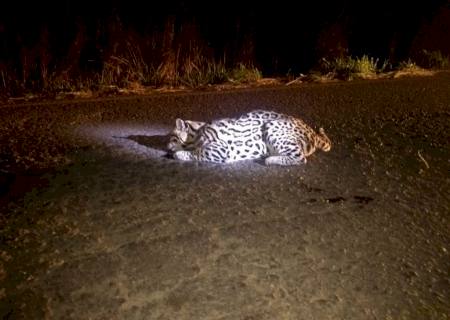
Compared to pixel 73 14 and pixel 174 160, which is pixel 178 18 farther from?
pixel 174 160

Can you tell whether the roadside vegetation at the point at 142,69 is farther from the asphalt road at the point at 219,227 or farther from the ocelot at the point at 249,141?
the ocelot at the point at 249,141

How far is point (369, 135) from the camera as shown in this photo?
8516mm

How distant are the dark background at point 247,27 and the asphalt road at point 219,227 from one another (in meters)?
3.99

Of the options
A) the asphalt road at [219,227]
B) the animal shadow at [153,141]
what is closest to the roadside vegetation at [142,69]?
the asphalt road at [219,227]

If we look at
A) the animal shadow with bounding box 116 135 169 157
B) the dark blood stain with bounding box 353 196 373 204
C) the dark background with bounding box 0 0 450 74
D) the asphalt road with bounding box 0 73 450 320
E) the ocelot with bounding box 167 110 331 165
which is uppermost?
the dark background with bounding box 0 0 450 74

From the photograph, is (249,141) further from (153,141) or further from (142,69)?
(142,69)

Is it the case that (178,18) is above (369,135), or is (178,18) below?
above

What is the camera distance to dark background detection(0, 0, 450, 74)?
40.9 feet

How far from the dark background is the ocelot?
564cm

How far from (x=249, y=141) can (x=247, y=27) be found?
25.6 ft

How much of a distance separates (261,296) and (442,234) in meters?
2.01

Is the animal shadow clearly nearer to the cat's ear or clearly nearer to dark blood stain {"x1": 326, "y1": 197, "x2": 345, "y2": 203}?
the cat's ear

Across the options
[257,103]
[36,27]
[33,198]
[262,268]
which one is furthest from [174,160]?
[36,27]

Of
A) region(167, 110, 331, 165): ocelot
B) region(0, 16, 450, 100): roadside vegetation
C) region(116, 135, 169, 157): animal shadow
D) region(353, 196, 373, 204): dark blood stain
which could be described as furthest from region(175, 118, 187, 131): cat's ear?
region(0, 16, 450, 100): roadside vegetation
